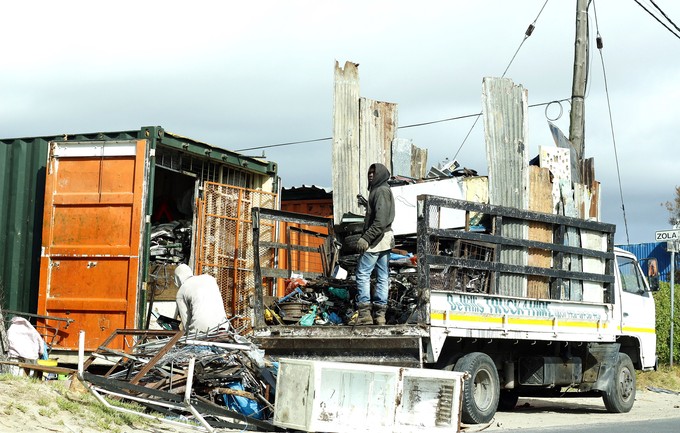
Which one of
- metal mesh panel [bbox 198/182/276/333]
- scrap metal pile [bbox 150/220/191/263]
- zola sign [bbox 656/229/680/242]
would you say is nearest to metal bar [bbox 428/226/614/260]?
metal mesh panel [bbox 198/182/276/333]

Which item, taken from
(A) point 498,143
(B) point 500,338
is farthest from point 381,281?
(A) point 498,143

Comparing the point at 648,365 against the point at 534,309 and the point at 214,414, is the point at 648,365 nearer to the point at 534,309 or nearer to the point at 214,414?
the point at 534,309

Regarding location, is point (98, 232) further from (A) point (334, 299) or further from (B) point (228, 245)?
(A) point (334, 299)

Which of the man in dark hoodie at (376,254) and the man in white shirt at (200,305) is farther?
the man in white shirt at (200,305)

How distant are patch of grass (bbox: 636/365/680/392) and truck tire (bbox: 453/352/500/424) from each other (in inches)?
291

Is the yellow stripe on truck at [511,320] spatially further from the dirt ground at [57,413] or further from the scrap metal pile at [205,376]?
the dirt ground at [57,413]

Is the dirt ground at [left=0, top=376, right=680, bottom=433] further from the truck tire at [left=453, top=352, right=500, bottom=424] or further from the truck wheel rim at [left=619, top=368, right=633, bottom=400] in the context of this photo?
the truck wheel rim at [left=619, top=368, right=633, bottom=400]

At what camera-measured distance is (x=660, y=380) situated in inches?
704

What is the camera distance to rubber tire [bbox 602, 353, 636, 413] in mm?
12883

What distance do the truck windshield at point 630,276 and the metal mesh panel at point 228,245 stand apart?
5214mm

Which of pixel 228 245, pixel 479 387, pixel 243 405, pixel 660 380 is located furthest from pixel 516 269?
pixel 660 380

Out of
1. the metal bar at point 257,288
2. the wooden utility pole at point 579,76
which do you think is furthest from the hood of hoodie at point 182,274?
the wooden utility pole at point 579,76

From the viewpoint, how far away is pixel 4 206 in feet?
43.3

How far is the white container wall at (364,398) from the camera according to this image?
8422 mm
